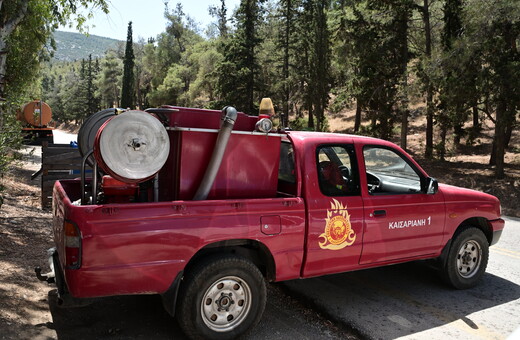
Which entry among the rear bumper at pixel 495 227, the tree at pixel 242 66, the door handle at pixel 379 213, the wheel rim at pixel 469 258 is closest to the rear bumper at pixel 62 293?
the door handle at pixel 379 213

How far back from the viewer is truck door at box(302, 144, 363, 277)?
→ 164 inches

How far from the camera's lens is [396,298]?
5148 millimetres

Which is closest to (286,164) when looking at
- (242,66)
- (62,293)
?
(62,293)

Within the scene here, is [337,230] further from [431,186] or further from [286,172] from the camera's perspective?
[431,186]

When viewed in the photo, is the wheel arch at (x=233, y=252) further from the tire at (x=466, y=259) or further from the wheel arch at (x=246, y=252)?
the tire at (x=466, y=259)

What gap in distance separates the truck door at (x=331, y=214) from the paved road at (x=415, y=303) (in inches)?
25.9

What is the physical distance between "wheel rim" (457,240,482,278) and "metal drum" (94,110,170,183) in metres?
4.04

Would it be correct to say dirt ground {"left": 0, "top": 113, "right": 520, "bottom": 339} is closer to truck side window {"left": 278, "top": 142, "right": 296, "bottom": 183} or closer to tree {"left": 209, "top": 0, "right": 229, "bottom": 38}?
truck side window {"left": 278, "top": 142, "right": 296, "bottom": 183}

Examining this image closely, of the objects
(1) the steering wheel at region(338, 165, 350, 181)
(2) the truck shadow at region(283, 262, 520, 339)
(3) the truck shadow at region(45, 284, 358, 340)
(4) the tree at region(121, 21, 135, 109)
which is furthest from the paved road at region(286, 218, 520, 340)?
(4) the tree at region(121, 21, 135, 109)

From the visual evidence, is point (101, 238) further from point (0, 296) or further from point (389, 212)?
point (389, 212)

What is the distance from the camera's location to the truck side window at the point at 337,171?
173 inches

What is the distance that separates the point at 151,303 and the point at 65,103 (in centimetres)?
9538

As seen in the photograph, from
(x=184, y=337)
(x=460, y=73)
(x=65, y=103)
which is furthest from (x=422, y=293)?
(x=65, y=103)

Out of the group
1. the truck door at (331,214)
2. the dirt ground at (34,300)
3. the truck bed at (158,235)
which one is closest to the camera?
the truck bed at (158,235)
